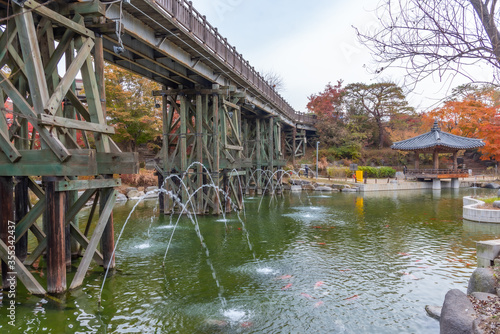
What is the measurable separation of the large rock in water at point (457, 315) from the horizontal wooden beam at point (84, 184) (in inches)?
224

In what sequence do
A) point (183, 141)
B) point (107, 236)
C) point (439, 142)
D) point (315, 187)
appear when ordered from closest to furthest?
1. point (107, 236)
2. point (183, 141)
3. point (315, 187)
4. point (439, 142)

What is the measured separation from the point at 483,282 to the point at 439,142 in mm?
30719

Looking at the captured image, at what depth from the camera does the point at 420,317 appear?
534 centimetres

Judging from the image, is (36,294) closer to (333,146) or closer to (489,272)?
(489,272)

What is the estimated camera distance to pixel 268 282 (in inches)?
270

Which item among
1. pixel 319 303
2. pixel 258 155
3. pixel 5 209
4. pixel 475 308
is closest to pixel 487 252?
pixel 475 308

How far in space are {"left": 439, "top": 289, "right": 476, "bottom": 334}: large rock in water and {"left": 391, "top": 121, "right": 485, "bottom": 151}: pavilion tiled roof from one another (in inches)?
1243

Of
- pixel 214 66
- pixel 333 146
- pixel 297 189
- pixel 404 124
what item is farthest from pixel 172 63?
pixel 404 124

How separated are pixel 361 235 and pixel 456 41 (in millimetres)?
8081

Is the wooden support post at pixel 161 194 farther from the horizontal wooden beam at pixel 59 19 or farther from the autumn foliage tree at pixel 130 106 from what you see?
the autumn foliage tree at pixel 130 106

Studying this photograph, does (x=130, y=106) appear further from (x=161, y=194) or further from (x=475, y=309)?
(x=475, y=309)

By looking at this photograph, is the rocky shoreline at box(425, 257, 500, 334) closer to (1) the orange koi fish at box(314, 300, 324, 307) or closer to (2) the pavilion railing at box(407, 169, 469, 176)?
(1) the orange koi fish at box(314, 300, 324, 307)

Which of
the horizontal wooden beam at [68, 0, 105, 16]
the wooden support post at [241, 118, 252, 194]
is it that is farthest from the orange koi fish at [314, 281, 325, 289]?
the wooden support post at [241, 118, 252, 194]

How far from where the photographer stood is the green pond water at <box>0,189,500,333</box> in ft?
16.8
